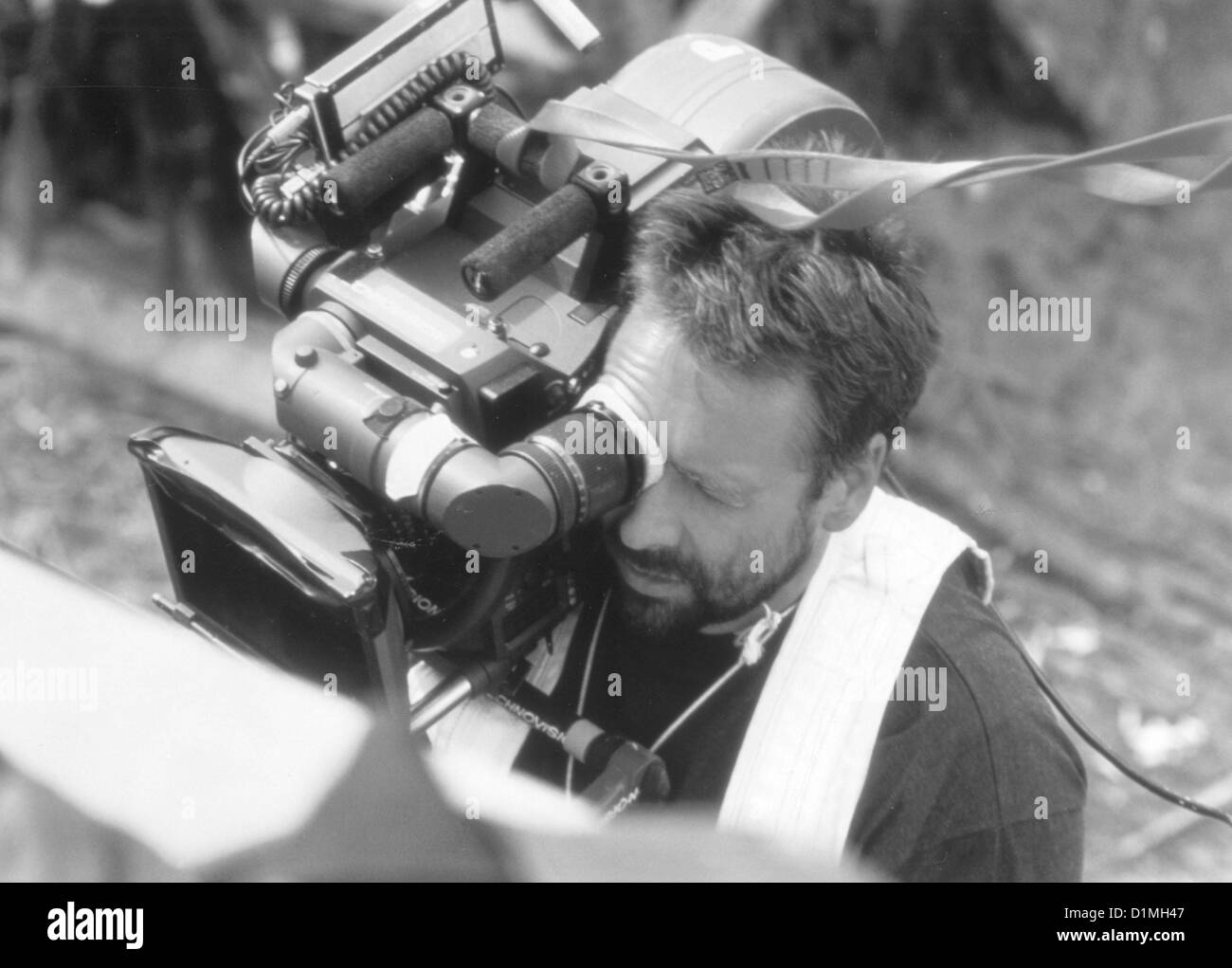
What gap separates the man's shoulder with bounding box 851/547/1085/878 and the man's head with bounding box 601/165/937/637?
0.22m

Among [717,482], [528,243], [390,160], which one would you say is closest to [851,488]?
[717,482]

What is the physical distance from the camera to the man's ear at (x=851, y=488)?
5.88 feet

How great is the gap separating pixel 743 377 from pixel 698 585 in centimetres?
25

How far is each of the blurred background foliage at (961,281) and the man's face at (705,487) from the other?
1.48 m

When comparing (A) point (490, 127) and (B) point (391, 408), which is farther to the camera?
(A) point (490, 127)

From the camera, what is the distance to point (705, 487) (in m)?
1.71

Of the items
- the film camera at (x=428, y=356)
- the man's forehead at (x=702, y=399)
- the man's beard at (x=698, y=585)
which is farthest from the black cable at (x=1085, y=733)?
the film camera at (x=428, y=356)

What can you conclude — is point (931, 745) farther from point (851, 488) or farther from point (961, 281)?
point (961, 281)

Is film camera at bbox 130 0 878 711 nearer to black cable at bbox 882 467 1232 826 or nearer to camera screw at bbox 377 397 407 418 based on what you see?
camera screw at bbox 377 397 407 418

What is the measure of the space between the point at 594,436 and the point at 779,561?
0.40 m

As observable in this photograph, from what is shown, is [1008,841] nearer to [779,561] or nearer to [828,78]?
[779,561]

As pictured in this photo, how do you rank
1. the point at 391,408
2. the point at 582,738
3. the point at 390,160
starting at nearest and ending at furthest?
1. the point at 391,408
2. the point at 390,160
3. the point at 582,738

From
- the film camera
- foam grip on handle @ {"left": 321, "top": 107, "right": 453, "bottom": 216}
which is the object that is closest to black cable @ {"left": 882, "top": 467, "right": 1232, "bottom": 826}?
the film camera
